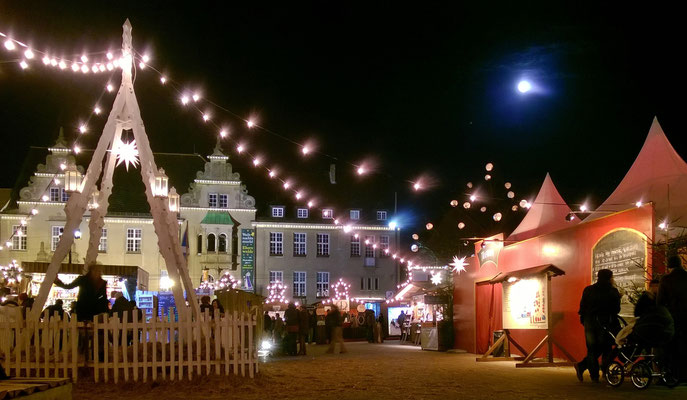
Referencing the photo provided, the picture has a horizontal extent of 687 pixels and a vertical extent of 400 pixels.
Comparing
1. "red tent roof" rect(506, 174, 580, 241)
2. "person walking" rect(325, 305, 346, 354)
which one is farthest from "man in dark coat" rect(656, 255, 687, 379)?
"person walking" rect(325, 305, 346, 354)

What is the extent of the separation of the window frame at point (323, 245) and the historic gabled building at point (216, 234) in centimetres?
7

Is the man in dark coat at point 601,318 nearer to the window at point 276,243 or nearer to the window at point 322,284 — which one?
the window at point 276,243

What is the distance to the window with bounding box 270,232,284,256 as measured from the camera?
5088cm

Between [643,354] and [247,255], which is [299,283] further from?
[643,354]

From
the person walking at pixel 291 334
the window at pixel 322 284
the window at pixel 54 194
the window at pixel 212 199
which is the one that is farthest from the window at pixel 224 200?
the person walking at pixel 291 334

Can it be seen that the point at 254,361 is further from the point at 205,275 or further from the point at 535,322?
the point at 205,275

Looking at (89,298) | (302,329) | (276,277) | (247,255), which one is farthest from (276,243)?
(89,298)

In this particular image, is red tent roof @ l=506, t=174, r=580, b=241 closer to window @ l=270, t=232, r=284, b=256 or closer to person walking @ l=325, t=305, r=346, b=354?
person walking @ l=325, t=305, r=346, b=354

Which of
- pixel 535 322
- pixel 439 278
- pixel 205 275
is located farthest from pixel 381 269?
pixel 535 322

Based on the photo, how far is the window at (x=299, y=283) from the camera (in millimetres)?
51125

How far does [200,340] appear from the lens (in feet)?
36.3

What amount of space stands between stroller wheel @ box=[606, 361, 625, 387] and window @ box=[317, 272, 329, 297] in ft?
137

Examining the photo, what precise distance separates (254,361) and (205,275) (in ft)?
120

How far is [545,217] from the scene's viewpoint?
64.1ft
